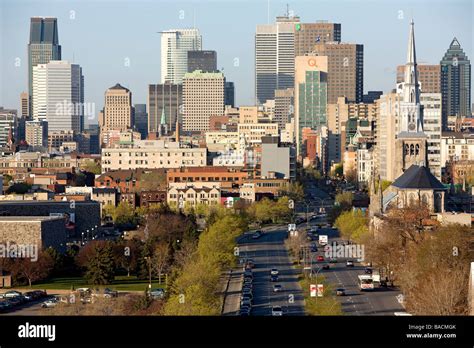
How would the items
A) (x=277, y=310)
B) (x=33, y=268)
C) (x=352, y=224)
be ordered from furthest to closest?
1. (x=352, y=224)
2. (x=33, y=268)
3. (x=277, y=310)

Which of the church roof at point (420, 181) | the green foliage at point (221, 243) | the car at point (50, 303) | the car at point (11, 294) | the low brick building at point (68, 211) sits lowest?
the car at point (11, 294)

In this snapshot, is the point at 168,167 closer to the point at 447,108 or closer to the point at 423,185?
the point at 423,185

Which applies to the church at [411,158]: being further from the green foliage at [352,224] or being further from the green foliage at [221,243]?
the green foliage at [221,243]

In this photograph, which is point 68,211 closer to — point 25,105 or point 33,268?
point 33,268

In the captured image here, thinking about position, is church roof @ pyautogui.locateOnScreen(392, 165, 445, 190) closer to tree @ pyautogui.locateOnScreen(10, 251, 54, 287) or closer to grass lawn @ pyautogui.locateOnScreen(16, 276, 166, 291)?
grass lawn @ pyautogui.locateOnScreen(16, 276, 166, 291)

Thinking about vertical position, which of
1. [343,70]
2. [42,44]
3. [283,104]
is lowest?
[283,104]

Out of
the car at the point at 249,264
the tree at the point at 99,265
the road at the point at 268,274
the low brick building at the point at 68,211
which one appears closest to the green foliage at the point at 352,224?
the road at the point at 268,274

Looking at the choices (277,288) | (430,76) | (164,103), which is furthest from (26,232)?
(164,103)
